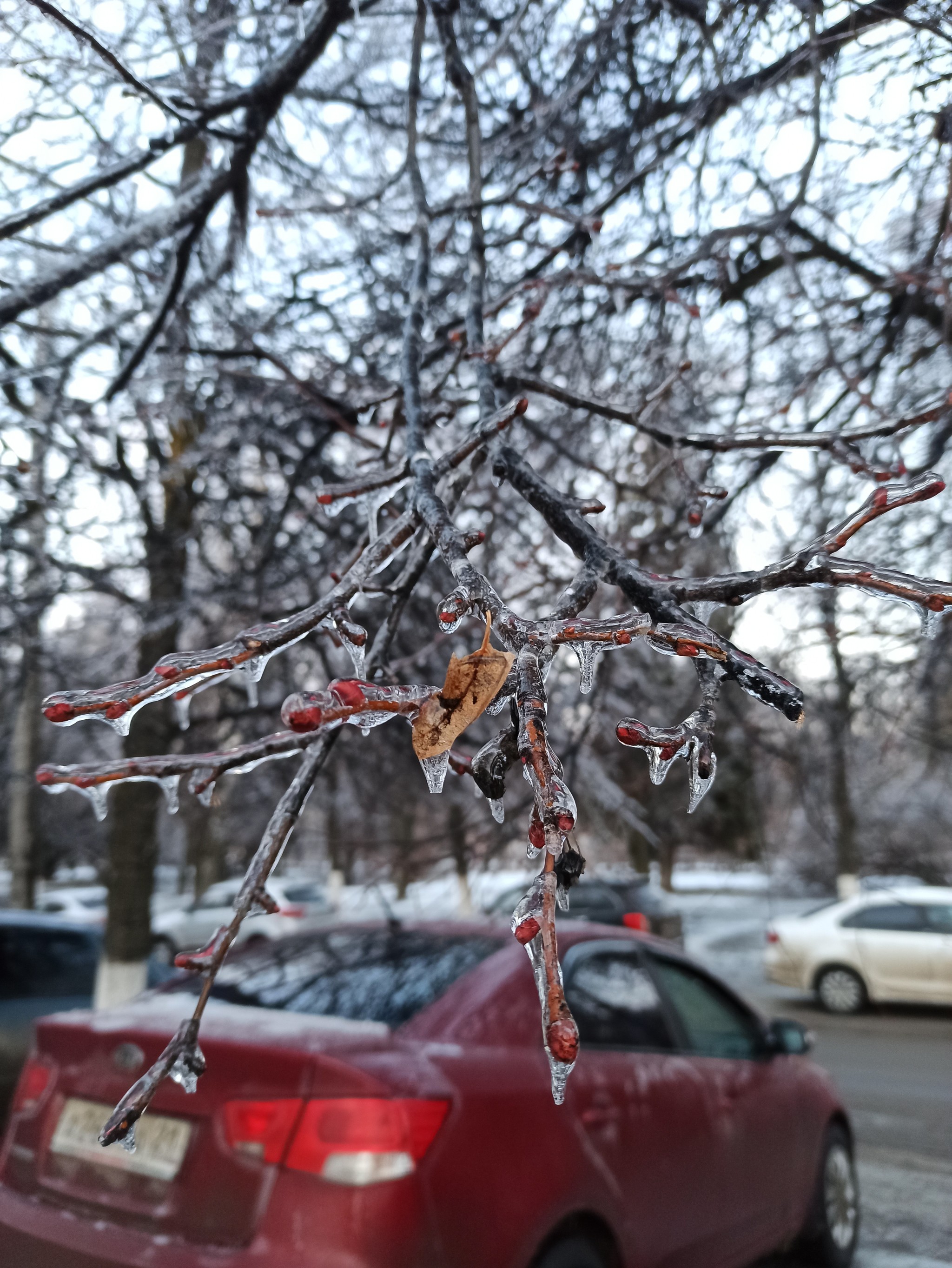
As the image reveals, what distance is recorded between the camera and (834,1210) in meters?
3.83

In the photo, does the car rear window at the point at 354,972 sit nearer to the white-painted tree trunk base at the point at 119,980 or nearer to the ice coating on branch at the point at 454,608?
the ice coating on branch at the point at 454,608

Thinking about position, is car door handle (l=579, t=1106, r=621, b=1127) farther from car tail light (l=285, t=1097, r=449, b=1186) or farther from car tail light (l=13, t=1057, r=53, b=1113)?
car tail light (l=13, t=1057, r=53, b=1113)

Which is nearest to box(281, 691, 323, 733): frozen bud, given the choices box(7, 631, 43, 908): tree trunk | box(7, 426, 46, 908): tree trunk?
box(7, 426, 46, 908): tree trunk

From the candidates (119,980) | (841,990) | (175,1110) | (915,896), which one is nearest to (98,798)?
(175,1110)

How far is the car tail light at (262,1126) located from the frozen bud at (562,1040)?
1619mm

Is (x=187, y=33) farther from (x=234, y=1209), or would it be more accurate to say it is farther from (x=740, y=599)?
(x=234, y=1209)

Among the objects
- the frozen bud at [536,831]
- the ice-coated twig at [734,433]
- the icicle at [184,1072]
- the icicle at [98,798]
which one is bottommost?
the icicle at [184,1072]

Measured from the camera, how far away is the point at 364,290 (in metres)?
4.50

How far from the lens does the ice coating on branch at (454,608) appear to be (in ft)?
3.35

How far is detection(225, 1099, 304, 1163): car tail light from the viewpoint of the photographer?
2.21 m

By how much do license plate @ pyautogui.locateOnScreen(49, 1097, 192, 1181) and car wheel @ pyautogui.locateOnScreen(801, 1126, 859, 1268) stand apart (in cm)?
257

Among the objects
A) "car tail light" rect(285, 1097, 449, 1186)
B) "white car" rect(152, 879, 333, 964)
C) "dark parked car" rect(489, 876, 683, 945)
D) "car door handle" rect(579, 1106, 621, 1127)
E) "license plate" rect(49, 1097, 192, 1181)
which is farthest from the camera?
"white car" rect(152, 879, 333, 964)

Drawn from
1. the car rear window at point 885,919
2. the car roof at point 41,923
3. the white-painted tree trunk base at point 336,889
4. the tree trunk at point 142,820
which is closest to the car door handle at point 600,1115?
the tree trunk at point 142,820

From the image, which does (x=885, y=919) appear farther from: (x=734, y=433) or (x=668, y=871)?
(x=734, y=433)
